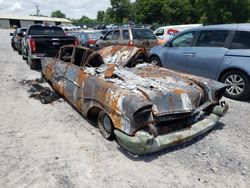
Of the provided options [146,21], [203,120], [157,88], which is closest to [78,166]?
[157,88]

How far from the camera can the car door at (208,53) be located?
21.9ft

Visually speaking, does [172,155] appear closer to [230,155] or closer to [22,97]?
[230,155]

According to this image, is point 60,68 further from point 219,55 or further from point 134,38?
point 134,38

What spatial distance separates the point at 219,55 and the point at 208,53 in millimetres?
337

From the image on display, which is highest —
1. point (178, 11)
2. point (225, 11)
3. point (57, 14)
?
point (225, 11)

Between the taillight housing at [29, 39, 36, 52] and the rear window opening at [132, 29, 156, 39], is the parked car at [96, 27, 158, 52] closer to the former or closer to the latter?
the rear window opening at [132, 29, 156, 39]

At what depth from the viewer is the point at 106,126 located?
4215 mm

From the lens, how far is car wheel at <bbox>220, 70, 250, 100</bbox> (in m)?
6.19

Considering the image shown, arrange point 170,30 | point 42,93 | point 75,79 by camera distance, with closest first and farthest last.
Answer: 1. point 75,79
2. point 42,93
3. point 170,30

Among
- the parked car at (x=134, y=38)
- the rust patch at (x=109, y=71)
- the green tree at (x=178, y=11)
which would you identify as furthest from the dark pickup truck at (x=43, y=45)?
the green tree at (x=178, y=11)

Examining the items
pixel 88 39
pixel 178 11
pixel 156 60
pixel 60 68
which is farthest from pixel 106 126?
pixel 178 11

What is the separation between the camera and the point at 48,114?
551cm

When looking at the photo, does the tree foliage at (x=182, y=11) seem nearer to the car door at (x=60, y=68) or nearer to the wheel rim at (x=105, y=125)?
the car door at (x=60, y=68)

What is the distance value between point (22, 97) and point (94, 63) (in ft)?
8.66
